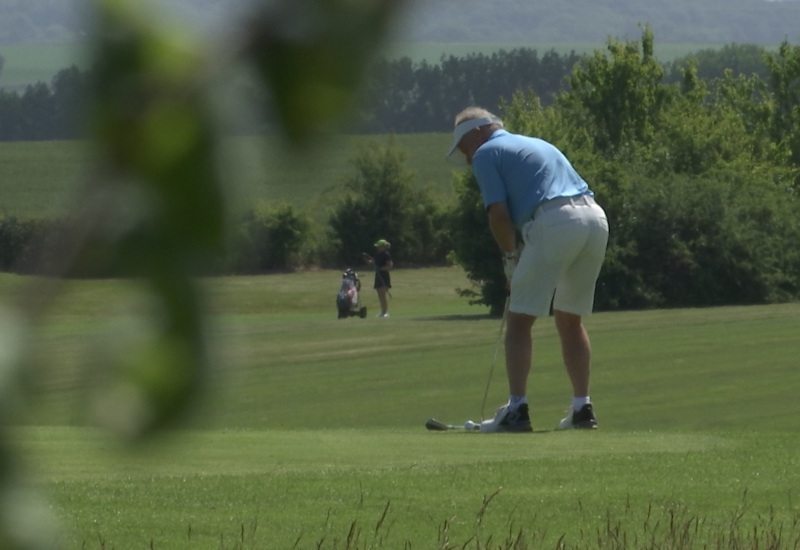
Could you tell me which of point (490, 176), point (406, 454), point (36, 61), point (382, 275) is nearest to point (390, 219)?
point (382, 275)

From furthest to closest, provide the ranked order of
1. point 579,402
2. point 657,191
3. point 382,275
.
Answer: point 657,191 → point 382,275 → point 579,402

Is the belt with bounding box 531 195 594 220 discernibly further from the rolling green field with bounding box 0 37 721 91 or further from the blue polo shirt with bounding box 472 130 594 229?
the rolling green field with bounding box 0 37 721 91

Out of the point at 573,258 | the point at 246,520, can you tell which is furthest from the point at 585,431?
the point at 246,520

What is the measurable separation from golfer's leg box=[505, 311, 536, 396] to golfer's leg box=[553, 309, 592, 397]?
23 cm

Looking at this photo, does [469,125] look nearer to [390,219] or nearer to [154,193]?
[154,193]

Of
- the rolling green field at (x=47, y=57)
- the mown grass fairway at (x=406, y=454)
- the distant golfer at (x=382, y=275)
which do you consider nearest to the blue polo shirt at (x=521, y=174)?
the mown grass fairway at (x=406, y=454)

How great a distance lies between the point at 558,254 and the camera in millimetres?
8773

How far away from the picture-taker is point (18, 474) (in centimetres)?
69

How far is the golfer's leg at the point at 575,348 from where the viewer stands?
8.94m

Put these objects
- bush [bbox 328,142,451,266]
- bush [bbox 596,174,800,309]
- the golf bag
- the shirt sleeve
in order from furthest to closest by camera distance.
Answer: bush [bbox 328,142,451,266], the golf bag, bush [bbox 596,174,800,309], the shirt sleeve

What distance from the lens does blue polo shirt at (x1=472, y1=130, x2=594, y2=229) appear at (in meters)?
8.63

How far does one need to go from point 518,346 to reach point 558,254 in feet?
2.02

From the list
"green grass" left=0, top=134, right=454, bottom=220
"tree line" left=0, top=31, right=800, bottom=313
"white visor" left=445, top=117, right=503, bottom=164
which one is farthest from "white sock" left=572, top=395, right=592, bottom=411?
"tree line" left=0, top=31, right=800, bottom=313

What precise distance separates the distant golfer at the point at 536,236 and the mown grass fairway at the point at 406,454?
0.47 metres
